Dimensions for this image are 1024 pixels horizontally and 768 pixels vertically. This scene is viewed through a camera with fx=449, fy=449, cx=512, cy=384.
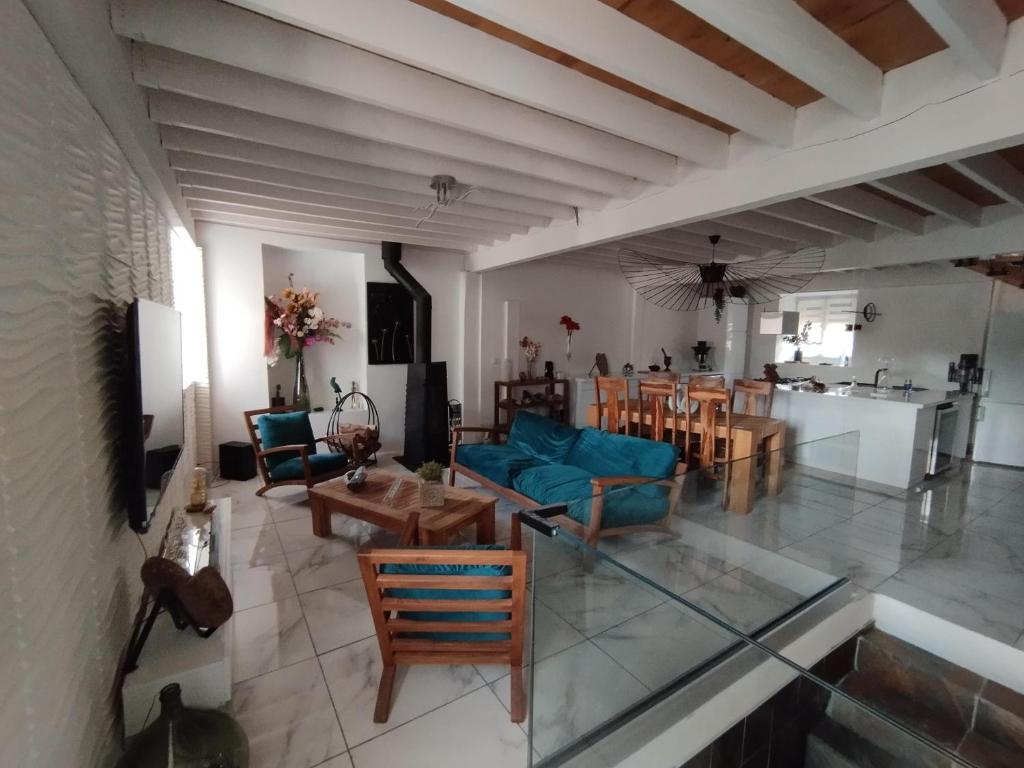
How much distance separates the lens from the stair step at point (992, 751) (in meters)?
2.22

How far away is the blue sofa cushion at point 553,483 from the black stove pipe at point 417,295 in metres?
2.02

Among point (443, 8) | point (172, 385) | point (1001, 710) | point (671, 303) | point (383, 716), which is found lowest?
point (1001, 710)

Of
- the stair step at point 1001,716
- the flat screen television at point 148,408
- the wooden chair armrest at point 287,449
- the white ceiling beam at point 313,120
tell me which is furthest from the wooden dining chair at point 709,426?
the flat screen television at point 148,408

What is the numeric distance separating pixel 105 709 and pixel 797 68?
3.06 m

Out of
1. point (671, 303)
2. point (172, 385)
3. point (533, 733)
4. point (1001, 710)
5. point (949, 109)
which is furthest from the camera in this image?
point (671, 303)

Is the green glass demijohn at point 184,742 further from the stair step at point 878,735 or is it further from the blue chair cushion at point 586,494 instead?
the stair step at point 878,735

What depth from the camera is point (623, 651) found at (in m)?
2.08

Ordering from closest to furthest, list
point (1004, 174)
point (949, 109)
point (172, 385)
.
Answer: point (949, 109) < point (172, 385) < point (1004, 174)

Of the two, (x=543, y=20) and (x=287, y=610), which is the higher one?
(x=543, y=20)

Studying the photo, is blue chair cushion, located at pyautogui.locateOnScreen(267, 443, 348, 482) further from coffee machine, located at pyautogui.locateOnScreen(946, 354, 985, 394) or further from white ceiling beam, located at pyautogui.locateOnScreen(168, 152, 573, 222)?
coffee machine, located at pyautogui.locateOnScreen(946, 354, 985, 394)

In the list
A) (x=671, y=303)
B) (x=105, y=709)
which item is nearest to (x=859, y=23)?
(x=105, y=709)

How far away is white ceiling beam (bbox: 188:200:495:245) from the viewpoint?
356 cm

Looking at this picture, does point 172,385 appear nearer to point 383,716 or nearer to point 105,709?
point 105,709

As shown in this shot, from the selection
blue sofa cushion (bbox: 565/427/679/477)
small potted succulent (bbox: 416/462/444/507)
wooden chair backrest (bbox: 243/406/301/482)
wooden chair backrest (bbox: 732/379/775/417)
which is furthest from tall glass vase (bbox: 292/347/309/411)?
wooden chair backrest (bbox: 732/379/775/417)
